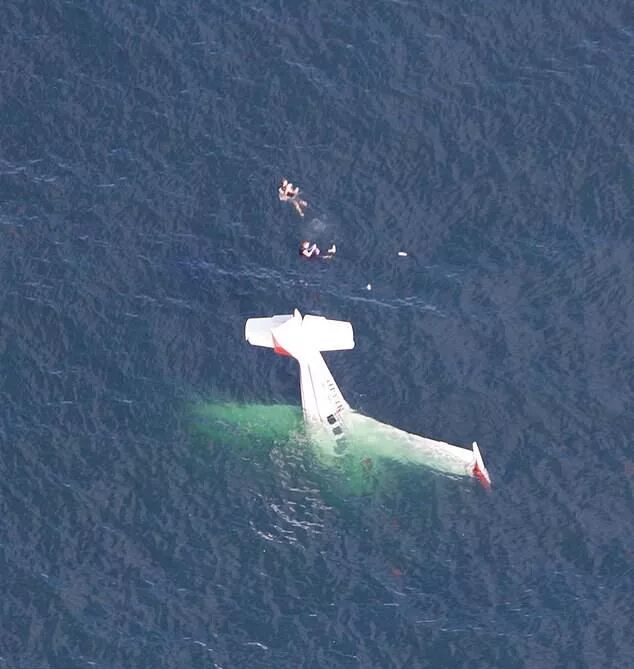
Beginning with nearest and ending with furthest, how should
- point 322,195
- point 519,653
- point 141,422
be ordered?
point 519,653, point 141,422, point 322,195

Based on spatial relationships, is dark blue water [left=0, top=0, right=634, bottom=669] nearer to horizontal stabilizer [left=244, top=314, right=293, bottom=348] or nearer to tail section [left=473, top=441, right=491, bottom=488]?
tail section [left=473, top=441, right=491, bottom=488]

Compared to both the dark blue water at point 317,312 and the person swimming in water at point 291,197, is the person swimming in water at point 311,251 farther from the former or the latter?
the person swimming in water at point 291,197

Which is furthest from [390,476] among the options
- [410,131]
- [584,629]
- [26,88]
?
[26,88]

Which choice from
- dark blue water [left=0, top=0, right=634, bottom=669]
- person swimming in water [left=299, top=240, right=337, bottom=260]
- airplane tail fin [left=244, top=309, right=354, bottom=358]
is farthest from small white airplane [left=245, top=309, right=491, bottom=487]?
person swimming in water [left=299, top=240, right=337, bottom=260]

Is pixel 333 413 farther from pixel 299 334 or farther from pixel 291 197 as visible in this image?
Result: pixel 291 197

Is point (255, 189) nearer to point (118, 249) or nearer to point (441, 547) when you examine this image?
point (118, 249)

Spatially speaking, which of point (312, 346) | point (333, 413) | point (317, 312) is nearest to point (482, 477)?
point (333, 413)
